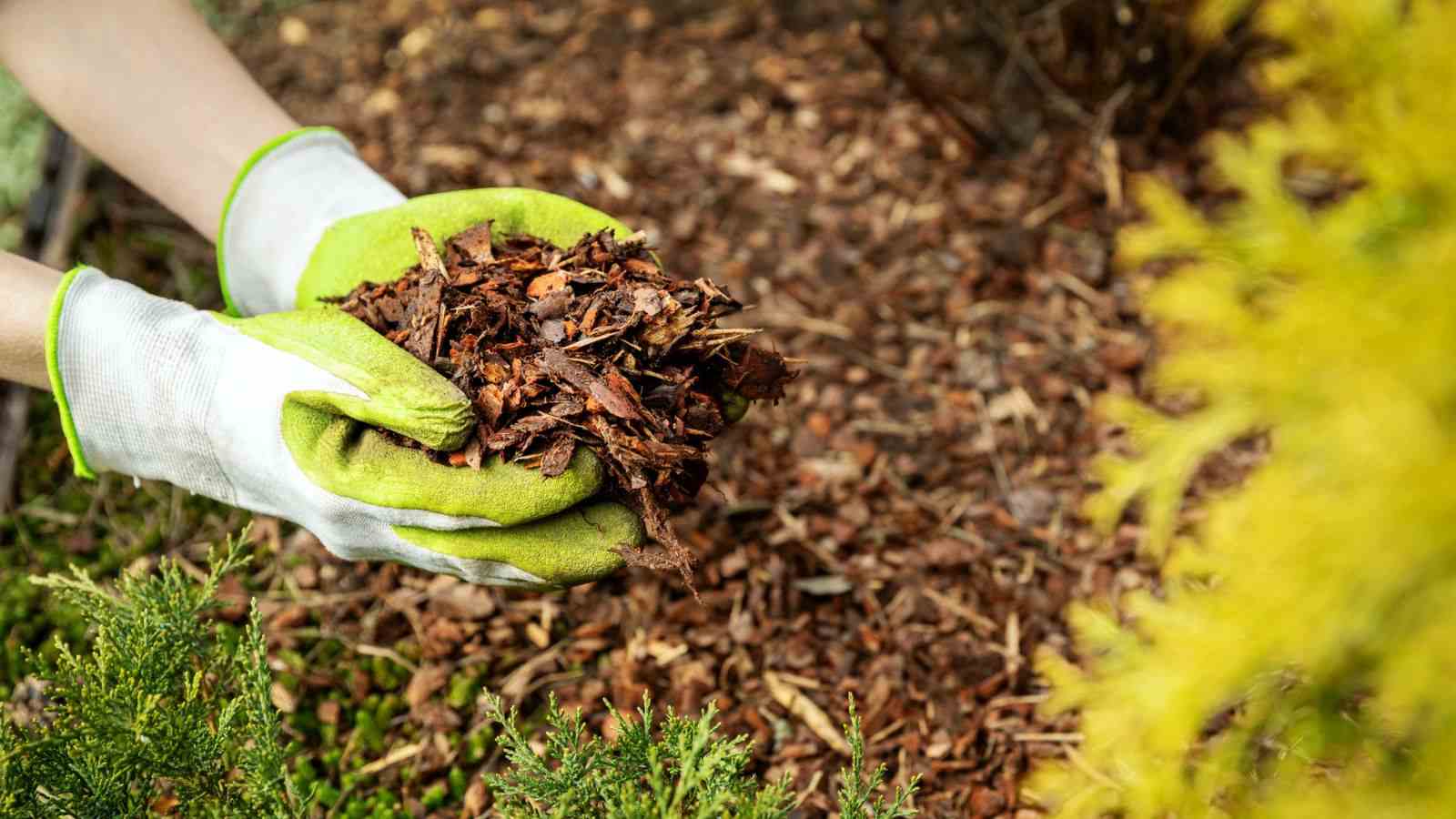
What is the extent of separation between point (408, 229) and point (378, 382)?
1.98 ft

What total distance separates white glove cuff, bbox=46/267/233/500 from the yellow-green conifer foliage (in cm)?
178

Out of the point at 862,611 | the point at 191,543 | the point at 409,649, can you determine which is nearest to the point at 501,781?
the point at 409,649

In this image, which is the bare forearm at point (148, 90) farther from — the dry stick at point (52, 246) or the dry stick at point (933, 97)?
the dry stick at point (933, 97)

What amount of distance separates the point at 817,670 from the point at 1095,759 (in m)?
0.72

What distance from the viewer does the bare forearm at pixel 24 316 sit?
2.05 metres

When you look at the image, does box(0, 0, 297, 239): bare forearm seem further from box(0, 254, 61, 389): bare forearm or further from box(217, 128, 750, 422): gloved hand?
box(0, 254, 61, 389): bare forearm

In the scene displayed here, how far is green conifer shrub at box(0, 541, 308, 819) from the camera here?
1.74 m

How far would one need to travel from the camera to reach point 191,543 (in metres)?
3.01

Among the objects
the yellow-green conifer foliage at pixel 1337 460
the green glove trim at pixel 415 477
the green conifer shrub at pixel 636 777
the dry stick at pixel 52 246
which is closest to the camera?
the yellow-green conifer foliage at pixel 1337 460

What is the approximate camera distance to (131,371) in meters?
2.04

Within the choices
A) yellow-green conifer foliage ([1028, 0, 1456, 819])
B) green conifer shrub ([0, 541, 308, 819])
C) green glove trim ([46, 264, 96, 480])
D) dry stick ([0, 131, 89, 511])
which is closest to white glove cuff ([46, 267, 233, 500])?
green glove trim ([46, 264, 96, 480])

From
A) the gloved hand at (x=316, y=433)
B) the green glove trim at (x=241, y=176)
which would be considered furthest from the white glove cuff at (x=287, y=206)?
the gloved hand at (x=316, y=433)

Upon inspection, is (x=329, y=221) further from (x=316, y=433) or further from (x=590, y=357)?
(x=590, y=357)

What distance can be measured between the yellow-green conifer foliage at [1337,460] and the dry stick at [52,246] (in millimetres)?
3334
